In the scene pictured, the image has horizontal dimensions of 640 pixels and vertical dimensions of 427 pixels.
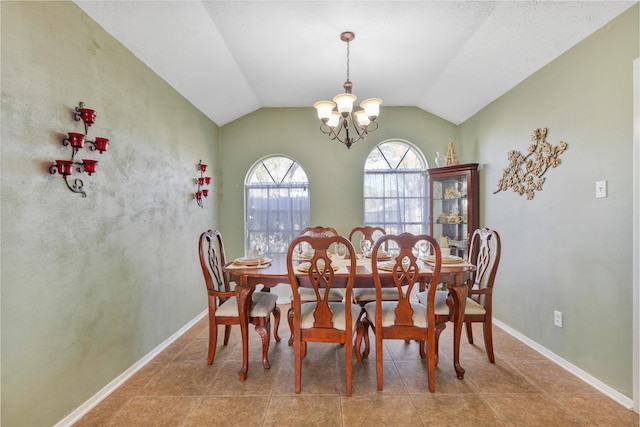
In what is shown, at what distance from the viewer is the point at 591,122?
6.75ft

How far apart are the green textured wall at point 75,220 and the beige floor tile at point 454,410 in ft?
6.81

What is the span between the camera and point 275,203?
4.14 meters

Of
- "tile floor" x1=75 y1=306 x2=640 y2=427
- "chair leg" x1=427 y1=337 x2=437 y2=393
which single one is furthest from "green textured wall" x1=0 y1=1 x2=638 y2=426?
"chair leg" x1=427 y1=337 x2=437 y2=393

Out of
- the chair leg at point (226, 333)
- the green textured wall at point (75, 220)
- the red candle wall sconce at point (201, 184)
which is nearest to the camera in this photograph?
the green textured wall at point (75, 220)

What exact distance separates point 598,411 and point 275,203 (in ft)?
11.7

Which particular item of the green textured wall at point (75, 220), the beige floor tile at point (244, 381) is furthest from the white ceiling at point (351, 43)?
the beige floor tile at point (244, 381)

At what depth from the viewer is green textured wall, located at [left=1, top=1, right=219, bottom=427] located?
1.41 m

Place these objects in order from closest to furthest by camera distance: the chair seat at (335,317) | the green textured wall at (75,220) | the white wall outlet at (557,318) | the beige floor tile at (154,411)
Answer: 1. the green textured wall at (75,220)
2. the beige floor tile at (154,411)
3. the chair seat at (335,317)
4. the white wall outlet at (557,318)

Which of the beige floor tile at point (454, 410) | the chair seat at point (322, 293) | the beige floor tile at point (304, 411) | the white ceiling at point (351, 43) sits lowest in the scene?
the beige floor tile at point (304, 411)

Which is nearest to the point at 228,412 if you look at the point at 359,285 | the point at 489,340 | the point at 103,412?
the point at 103,412

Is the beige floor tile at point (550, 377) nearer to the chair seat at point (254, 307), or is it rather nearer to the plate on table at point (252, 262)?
the chair seat at point (254, 307)

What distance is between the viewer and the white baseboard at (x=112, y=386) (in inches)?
66.3

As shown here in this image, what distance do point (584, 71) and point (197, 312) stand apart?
13.6 ft

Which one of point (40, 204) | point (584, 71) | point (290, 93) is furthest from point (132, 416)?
point (584, 71)
